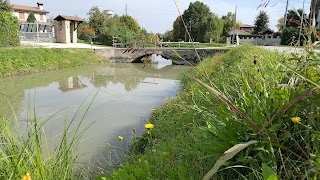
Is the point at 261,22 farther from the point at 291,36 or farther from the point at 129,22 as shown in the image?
the point at 291,36

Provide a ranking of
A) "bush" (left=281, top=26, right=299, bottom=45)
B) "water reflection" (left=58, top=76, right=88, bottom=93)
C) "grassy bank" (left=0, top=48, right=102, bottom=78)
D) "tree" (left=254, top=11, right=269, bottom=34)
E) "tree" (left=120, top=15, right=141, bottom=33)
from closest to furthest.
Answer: "bush" (left=281, top=26, right=299, bottom=45) → "water reflection" (left=58, top=76, right=88, bottom=93) → "grassy bank" (left=0, top=48, right=102, bottom=78) → "tree" (left=120, top=15, right=141, bottom=33) → "tree" (left=254, top=11, right=269, bottom=34)

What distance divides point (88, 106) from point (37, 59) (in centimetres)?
1202

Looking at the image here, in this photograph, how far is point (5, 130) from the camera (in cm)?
157

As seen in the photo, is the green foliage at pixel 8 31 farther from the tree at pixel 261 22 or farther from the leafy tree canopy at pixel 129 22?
the tree at pixel 261 22

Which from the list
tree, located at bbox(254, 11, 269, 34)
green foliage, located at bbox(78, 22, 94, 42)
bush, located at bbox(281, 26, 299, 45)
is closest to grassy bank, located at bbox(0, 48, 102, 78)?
bush, located at bbox(281, 26, 299, 45)

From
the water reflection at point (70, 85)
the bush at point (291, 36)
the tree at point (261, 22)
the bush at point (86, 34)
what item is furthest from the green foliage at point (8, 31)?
the tree at point (261, 22)

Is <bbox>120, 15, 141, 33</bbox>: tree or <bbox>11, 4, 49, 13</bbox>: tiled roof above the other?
<bbox>11, 4, 49, 13</bbox>: tiled roof

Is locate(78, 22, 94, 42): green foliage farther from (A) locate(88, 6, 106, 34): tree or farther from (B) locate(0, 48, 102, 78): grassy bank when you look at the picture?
(B) locate(0, 48, 102, 78): grassy bank

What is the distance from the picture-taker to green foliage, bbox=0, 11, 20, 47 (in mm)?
15477

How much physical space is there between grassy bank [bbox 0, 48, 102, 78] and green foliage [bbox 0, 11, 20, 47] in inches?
77.1

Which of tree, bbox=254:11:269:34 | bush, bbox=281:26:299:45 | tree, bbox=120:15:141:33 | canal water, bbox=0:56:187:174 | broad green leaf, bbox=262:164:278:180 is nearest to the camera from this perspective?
broad green leaf, bbox=262:164:278:180

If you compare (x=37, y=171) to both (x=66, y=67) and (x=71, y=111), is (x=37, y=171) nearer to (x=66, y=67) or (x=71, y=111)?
(x=71, y=111)

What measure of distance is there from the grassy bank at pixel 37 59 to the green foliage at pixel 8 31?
1.96 meters

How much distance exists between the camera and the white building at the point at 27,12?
141 feet
